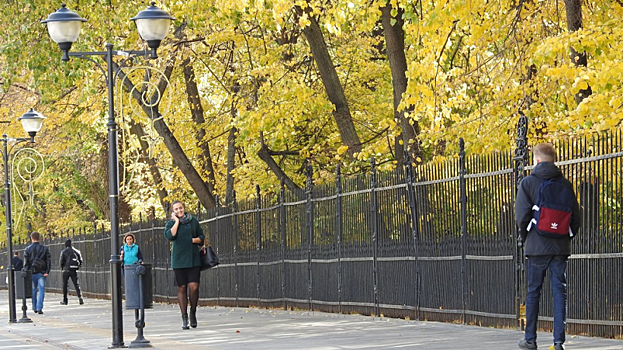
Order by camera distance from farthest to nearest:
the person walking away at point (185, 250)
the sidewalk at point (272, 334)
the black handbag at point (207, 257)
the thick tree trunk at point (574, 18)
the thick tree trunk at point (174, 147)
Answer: the thick tree trunk at point (174, 147) < the black handbag at point (207, 257) < the person walking away at point (185, 250) < the thick tree trunk at point (574, 18) < the sidewalk at point (272, 334)

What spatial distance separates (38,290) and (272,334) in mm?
12155

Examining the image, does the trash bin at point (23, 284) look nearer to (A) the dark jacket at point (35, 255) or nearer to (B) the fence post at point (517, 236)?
(A) the dark jacket at point (35, 255)

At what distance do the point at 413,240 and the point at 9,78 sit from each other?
467 inches

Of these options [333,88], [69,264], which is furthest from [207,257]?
[69,264]

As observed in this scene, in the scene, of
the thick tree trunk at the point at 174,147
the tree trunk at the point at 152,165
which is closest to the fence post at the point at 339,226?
the thick tree trunk at the point at 174,147

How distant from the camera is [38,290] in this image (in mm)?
25672

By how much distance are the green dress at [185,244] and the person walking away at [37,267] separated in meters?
9.51

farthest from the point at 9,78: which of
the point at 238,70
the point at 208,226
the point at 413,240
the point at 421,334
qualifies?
the point at 421,334

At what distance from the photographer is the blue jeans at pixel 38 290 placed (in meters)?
25.5

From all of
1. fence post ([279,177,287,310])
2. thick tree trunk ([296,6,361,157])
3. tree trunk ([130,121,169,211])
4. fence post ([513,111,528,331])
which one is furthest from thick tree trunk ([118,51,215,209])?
fence post ([513,111,528,331])

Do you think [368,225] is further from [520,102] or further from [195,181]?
[195,181]

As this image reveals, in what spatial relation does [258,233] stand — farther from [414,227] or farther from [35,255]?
[35,255]

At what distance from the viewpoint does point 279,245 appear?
66.5ft

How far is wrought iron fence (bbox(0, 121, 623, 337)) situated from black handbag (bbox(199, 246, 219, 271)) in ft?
6.27
